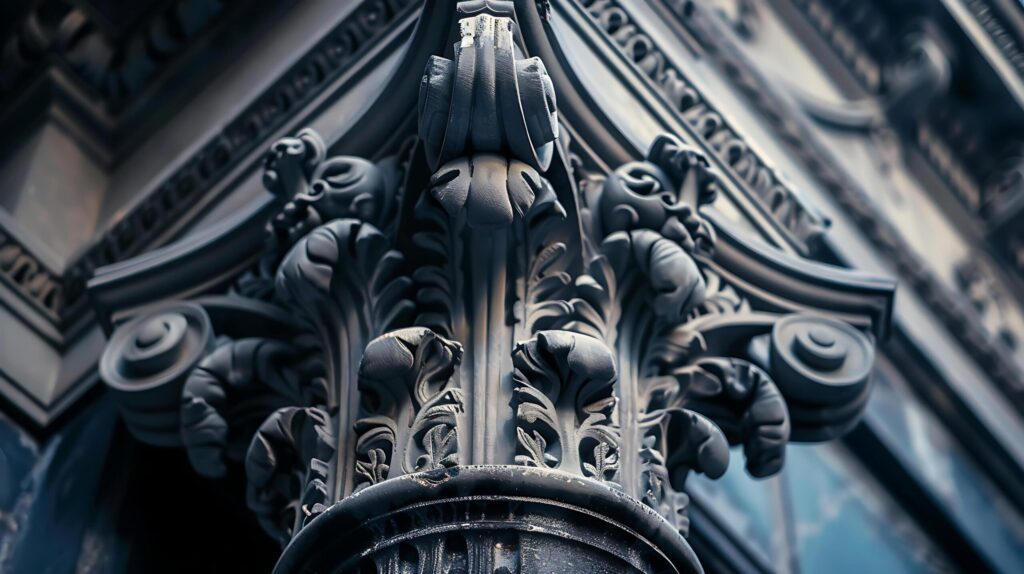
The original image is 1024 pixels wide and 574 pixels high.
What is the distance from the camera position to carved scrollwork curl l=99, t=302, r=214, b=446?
612cm

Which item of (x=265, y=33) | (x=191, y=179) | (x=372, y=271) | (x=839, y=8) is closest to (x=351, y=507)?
(x=372, y=271)

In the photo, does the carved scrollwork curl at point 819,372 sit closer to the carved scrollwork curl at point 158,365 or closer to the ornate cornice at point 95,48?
the carved scrollwork curl at point 158,365

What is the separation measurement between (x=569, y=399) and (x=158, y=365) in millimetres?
1613

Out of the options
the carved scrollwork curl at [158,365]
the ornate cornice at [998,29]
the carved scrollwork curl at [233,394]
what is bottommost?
the carved scrollwork curl at [233,394]

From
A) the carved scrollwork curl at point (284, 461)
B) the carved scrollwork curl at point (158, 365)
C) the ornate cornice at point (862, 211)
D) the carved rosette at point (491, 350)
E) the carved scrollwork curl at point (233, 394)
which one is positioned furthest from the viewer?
the ornate cornice at point (862, 211)

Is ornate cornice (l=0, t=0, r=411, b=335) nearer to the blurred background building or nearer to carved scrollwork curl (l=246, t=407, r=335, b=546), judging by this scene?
the blurred background building

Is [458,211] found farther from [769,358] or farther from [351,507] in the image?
[769,358]

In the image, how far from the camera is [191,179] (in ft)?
23.6

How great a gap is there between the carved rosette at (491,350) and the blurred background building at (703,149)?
371mm

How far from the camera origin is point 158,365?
6.16 m

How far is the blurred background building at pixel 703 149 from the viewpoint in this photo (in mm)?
6691

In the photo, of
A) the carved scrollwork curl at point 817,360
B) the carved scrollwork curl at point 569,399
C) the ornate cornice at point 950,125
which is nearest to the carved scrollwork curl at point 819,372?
the carved scrollwork curl at point 817,360

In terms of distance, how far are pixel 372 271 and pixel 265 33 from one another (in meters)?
2.29

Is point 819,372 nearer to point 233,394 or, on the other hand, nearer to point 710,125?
point 710,125
